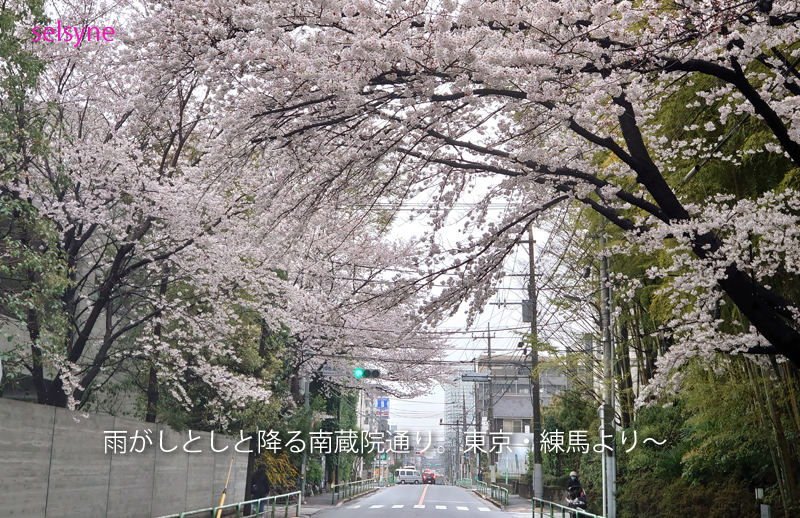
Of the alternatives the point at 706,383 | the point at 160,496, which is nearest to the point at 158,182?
the point at 160,496

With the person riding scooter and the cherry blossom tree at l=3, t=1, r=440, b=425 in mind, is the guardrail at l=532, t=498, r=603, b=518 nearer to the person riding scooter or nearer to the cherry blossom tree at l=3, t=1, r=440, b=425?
the person riding scooter

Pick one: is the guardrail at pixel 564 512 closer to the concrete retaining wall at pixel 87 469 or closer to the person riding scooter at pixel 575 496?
the person riding scooter at pixel 575 496

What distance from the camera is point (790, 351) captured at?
6504 mm

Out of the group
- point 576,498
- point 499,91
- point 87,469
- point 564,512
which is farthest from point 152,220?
point 564,512

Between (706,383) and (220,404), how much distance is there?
36.0 feet

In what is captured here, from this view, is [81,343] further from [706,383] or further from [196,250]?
[706,383]

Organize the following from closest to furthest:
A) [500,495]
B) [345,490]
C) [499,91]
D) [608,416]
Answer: [499,91]
[608,416]
[500,495]
[345,490]

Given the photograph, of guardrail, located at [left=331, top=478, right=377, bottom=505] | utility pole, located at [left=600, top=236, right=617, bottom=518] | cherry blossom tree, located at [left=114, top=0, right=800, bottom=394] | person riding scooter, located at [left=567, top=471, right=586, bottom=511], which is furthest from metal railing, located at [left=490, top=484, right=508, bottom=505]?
cherry blossom tree, located at [left=114, top=0, right=800, bottom=394]

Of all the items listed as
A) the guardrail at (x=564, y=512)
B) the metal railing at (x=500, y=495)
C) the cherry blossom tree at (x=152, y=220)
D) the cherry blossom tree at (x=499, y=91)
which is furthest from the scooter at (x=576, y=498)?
the metal railing at (x=500, y=495)

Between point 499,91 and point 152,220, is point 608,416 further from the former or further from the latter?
point 152,220

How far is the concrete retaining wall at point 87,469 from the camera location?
8.85 meters

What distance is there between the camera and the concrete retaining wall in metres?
8.85

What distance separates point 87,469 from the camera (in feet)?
35.6

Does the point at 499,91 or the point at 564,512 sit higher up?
the point at 499,91
